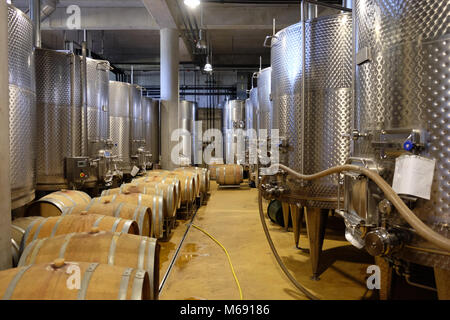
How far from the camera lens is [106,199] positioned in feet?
13.1

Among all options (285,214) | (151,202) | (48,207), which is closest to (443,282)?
(151,202)

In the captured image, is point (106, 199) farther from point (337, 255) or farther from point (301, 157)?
point (337, 255)

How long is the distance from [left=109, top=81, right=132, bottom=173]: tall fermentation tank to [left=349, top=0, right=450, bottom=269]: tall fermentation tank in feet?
23.0

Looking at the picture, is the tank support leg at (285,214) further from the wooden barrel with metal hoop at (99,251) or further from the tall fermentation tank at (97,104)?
the wooden barrel with metal hoop at (99,251)

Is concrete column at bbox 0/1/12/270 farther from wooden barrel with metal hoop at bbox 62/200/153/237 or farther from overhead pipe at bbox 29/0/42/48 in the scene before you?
overhead pipe at bbox 29/0/42/48

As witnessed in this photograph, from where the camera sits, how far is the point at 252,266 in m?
4.14

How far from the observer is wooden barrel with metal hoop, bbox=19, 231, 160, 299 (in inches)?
89.7

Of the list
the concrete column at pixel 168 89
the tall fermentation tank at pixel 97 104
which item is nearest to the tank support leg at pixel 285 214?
the tall fermentation tank at pixel 97 104

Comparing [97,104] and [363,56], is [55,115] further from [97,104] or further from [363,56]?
[363,56]

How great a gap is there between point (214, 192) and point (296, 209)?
6.10m

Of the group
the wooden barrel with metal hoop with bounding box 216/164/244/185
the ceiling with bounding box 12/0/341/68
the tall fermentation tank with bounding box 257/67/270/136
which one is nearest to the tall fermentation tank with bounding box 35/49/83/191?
the ceiling with bounding box 12/0/341/68

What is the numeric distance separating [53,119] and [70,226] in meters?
3.10

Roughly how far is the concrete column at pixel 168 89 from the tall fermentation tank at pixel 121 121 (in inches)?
41.4
